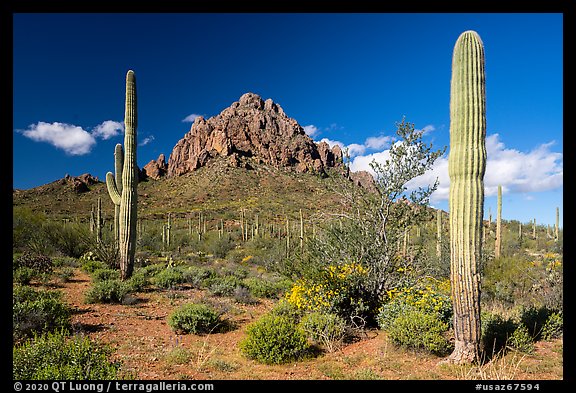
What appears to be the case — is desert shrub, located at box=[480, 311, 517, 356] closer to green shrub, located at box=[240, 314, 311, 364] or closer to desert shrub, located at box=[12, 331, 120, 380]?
green shrub, located at box=[240, 314, 311, 364]

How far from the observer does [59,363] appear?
4051 mm

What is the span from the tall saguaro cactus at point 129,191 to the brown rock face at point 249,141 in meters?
61.5

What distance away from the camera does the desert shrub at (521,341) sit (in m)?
5.54

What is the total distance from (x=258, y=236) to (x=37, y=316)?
25.2 meters

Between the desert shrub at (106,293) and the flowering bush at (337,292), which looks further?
the desert shrub at (106,293)

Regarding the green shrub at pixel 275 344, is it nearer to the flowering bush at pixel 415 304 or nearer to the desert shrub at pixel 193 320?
the desert shrub at pixel 193 320

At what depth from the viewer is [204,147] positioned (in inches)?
3620

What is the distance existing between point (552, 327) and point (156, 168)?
308ft

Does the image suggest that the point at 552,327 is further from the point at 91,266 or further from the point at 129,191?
the point at 91,266

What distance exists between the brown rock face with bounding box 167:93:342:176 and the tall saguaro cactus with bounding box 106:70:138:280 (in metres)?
61.5

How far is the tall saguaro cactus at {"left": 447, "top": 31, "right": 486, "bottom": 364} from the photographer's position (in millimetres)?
5043

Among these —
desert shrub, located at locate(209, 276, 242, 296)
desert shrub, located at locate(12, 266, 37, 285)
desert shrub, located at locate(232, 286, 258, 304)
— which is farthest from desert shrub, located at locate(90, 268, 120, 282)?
desert shrub, located at locate(232, 286, 258, 304)

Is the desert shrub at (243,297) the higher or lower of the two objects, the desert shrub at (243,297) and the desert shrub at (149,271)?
the lower

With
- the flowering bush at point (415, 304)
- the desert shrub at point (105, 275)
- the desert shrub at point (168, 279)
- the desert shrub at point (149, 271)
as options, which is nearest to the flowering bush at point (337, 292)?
the flowering bush at point (415, 304)
